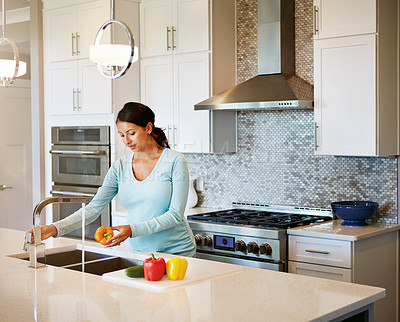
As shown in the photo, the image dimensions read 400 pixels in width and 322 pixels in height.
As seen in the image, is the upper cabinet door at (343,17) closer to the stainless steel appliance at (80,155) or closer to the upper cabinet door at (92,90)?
the upper cabinet door at (92,90)

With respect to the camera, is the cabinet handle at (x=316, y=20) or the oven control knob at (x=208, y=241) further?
the oven control knob at (x=208, y=241)

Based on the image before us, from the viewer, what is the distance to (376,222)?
390 cm

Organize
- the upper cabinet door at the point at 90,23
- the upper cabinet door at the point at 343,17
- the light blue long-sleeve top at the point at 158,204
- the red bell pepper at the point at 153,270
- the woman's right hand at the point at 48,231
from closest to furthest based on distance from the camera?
1. the red bell pepper at the point at 153,270
2. the woman's right hand at the point at 48,231
3. the light blue long-sleeve top at the point at 158,204
4. the upper cabinet door at the point at 343,17
5. the upper cabinet door at the point at 90,23

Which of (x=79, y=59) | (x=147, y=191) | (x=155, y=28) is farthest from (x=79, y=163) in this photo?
(x=147, y=191)

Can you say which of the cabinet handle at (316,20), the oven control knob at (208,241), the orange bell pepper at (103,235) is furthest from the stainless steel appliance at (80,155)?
the orange bell pepper at (103,235)

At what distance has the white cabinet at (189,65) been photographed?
14.0 ft

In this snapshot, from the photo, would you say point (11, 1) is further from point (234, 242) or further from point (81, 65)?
point (234, 242)

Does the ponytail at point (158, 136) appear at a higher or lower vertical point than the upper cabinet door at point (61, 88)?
lower

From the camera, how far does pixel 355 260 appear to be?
3.40 m

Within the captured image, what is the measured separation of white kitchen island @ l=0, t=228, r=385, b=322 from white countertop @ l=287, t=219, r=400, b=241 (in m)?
1.15

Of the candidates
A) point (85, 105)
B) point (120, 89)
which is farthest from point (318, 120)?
point (85, 105)

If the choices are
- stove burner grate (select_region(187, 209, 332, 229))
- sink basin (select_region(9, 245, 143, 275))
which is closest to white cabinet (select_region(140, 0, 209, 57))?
stove burner grate (select_region(187, 209, 332, 229))

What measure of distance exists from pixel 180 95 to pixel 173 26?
53cm

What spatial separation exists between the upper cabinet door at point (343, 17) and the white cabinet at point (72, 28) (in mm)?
1762
